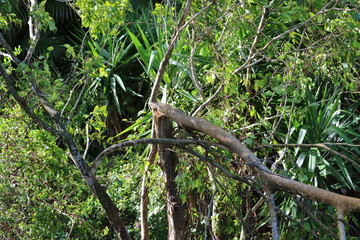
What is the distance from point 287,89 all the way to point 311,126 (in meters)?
1.29

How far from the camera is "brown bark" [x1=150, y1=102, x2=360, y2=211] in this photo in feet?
7.60

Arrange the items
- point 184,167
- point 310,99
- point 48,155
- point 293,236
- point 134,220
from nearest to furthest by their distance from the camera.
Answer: point 293,236 → point 184,167 → point 48,155 → point 310,99 → point 134,220

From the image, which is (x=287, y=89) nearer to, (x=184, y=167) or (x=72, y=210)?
(x=184, y=167)

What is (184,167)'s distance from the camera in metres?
4.17

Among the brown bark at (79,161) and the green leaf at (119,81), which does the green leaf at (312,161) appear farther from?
the green leaf at (119,81)

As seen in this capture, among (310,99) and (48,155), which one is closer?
(48,155)

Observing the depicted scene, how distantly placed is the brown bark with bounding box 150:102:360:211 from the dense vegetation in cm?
10

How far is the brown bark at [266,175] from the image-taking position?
232 centimetres

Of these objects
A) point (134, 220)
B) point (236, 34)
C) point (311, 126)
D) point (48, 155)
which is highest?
point (236, 34)

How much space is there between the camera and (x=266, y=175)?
2.79 metres

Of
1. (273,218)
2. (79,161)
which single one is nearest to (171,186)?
(79,161)

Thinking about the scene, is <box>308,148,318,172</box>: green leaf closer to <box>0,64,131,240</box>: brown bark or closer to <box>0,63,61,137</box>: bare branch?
<box>0,64,131,240</box>: brown bark

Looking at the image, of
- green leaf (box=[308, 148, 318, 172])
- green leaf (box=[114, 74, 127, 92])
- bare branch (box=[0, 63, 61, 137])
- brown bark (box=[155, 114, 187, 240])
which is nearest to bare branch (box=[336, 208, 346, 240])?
brown bark (box=[155, 114, 187, 240])

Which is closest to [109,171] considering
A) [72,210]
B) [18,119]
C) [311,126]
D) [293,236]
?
[72,210]
